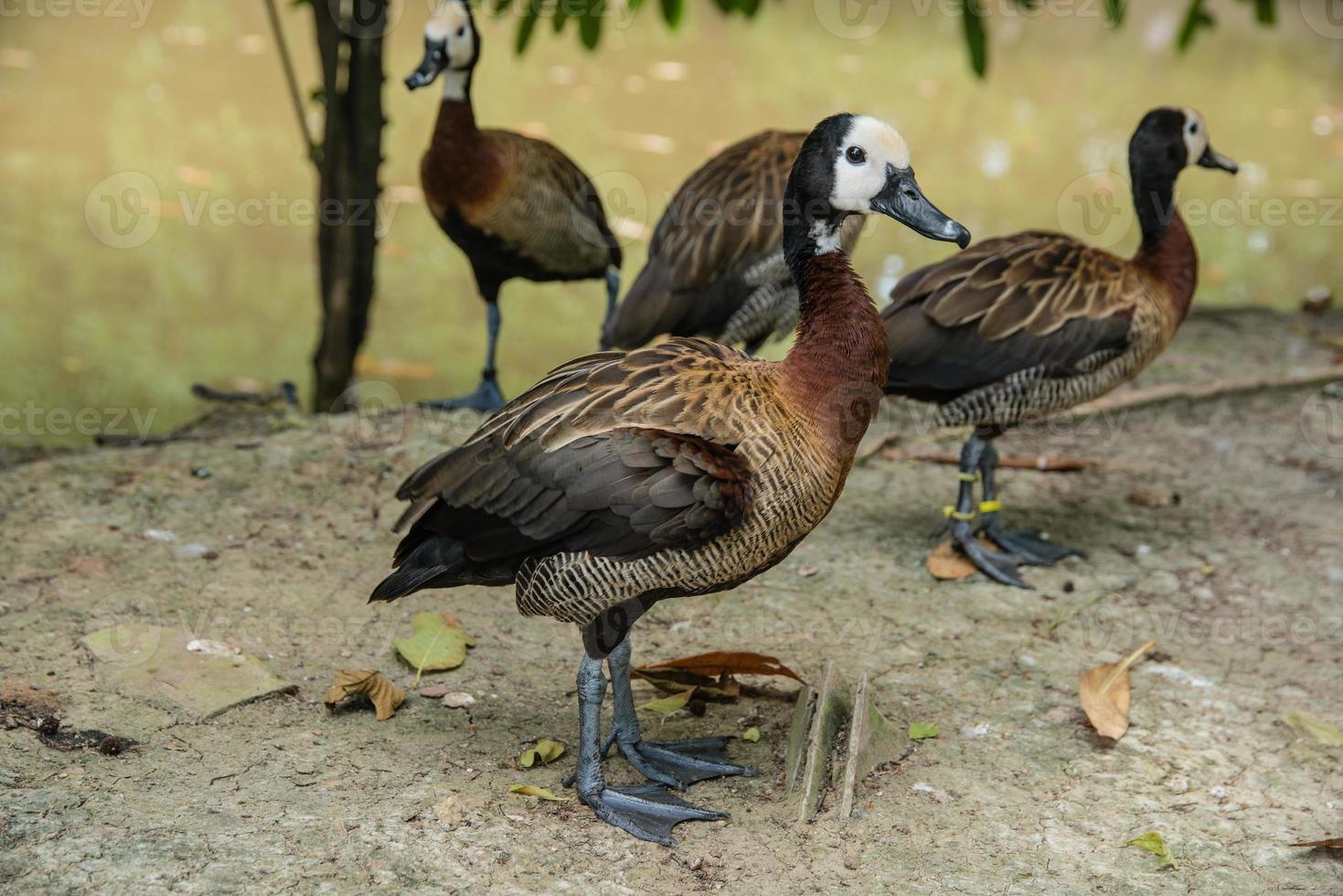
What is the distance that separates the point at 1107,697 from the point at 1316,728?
565 mm

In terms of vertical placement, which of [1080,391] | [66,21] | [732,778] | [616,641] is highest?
[66,21]

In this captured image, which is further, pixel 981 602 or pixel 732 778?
pixel 981 602

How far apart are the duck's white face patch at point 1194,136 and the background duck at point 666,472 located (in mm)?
2186

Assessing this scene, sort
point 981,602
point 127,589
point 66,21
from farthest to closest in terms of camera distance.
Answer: point 66,21, point 981,602, point 127,589

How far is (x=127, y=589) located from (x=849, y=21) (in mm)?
14804

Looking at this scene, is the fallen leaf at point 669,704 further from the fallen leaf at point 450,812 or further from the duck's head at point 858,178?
the duck's head at point 858,178

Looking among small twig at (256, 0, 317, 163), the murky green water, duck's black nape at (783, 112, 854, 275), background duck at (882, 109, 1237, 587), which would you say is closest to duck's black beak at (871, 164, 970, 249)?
duck's black nape at (783, 112, 854, 275)

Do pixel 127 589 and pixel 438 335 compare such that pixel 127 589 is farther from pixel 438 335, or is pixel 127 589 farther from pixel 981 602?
pixel 438 335

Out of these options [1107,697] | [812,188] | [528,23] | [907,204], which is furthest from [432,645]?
[528,23]

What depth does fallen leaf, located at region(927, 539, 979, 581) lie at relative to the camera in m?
4.86

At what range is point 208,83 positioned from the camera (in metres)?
11.8

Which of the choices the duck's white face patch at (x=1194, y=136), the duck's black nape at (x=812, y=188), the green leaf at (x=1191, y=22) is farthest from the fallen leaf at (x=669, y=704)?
the green leaf at (x=1191, y=22)

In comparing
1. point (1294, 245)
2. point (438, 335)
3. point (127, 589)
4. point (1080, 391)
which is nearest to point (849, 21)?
point (1294, 245)

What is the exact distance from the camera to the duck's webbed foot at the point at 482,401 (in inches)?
238
